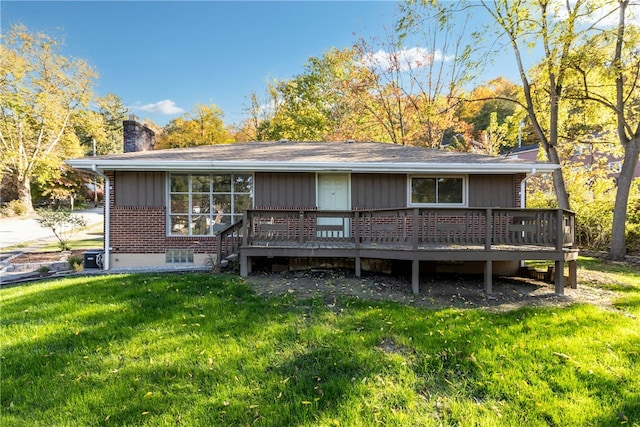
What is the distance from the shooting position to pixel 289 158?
28.9 ft

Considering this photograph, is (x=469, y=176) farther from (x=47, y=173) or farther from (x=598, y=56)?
(x=47, y=173)

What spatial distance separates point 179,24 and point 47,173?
22186mm

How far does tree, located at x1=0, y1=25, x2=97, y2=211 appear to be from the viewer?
24.1 m

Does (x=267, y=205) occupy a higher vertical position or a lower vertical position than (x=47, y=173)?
lower

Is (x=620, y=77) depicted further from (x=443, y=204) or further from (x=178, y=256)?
(x=178, y=256)

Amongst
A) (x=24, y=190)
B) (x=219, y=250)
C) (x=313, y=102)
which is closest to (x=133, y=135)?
(x=219, y=250)

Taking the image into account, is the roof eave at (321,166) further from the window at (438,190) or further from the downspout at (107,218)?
the window at (438,190)

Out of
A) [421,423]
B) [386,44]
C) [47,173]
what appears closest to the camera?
[421,423]

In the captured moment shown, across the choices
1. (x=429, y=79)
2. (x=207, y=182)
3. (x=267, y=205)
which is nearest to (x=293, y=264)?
(x=267, y=205)

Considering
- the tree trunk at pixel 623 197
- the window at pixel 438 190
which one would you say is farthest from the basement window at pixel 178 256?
the tree trunk at pixel 623 197

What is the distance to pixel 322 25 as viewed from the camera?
17.3 metres

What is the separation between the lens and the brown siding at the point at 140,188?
847 cm

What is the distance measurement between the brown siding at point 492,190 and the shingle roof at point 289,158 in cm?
52

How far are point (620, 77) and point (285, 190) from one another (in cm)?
1209
